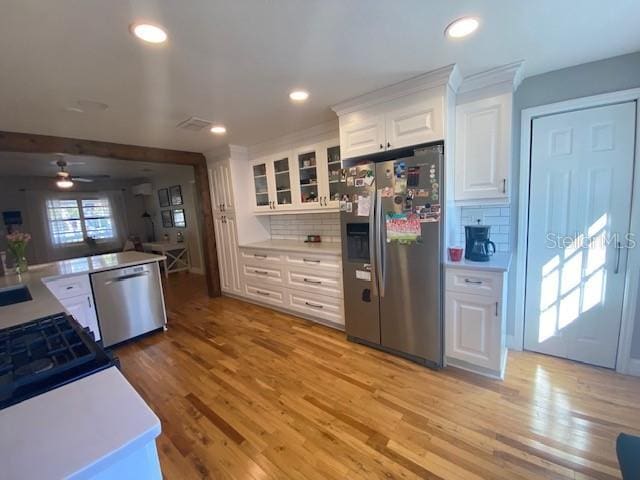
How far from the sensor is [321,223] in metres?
3.58

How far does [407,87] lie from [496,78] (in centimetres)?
60

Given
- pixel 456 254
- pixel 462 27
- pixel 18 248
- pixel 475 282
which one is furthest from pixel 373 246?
pixel 18 248

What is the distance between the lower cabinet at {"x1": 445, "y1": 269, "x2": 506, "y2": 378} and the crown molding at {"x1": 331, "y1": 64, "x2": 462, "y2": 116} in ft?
4.44

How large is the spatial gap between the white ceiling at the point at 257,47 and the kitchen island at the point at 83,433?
1488 millimetres

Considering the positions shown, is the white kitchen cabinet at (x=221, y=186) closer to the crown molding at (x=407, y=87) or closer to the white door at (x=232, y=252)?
the white door at (x=232, y=252)

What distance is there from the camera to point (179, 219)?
634 centimetres

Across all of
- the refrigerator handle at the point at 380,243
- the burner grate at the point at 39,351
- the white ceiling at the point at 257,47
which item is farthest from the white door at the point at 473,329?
the burner grate at the point at 39,351

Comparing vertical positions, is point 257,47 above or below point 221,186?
above

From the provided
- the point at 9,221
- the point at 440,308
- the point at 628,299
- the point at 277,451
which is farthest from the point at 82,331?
the point at 9,221

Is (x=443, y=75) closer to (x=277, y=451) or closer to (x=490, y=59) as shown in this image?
(x=490, y=59)

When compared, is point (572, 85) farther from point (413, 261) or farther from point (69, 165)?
point (69, 165)

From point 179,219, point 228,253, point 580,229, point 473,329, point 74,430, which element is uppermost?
point 179,219

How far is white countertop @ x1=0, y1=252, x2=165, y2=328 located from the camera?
1.44 m

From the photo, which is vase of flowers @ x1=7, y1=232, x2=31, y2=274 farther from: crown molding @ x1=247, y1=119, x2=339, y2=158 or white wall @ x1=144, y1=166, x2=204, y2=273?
white wall @ x1=144, y1=166, x2=204, y2=273
